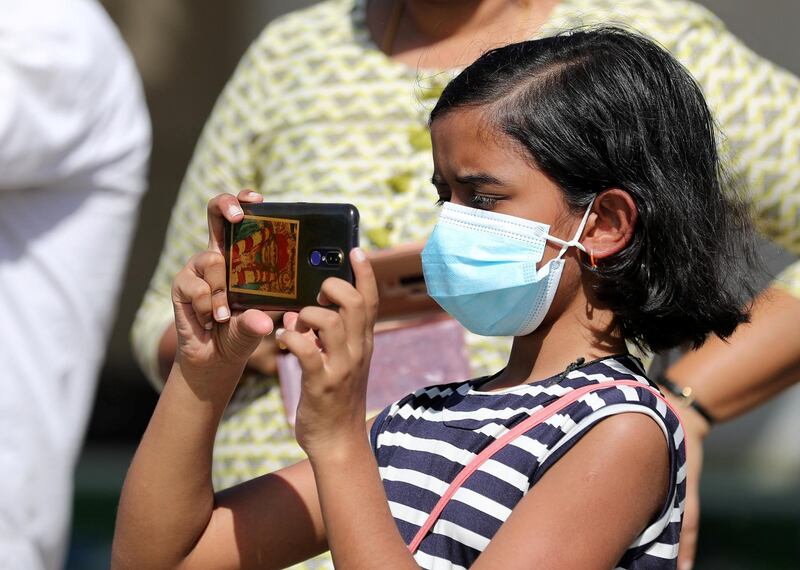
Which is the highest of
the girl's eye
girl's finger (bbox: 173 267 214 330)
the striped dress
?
the girl's eye

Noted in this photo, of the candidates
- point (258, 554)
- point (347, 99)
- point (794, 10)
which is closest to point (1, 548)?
point (258, 554)

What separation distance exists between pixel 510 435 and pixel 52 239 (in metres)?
1.24

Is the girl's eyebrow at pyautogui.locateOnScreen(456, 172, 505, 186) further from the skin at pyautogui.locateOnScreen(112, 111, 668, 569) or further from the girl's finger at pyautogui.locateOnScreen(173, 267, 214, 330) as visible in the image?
the girl's finger at pyautogui.locateOnScreen(173, 267, 214, 330)

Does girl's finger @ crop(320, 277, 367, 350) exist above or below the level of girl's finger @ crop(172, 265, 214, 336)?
above

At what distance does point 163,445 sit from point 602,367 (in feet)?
1.99

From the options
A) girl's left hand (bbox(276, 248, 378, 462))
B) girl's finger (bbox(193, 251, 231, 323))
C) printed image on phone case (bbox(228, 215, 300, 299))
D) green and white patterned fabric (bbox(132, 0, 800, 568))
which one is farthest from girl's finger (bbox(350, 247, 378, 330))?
green and white patterned fabric (bbox(132, 0, 800, 568))

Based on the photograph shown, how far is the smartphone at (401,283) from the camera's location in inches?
86.2

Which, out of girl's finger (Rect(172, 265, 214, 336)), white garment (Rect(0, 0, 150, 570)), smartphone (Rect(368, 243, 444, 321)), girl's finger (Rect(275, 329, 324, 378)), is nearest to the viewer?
girl's finger (Rect(275, 329, 324, 378))

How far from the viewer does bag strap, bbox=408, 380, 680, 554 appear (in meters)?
1.60

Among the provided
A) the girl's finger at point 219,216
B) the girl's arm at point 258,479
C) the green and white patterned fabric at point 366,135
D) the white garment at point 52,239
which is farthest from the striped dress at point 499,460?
the white garment at point 52,239

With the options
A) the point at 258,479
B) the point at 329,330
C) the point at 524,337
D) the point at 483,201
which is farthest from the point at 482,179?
the point at 258,479

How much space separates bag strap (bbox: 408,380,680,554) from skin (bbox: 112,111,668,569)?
2.6 inches

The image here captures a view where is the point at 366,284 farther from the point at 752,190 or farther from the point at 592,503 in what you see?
the point at 752,190

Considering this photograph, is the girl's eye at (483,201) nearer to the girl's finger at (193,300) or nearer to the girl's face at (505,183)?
the girl's face at (505,183)
